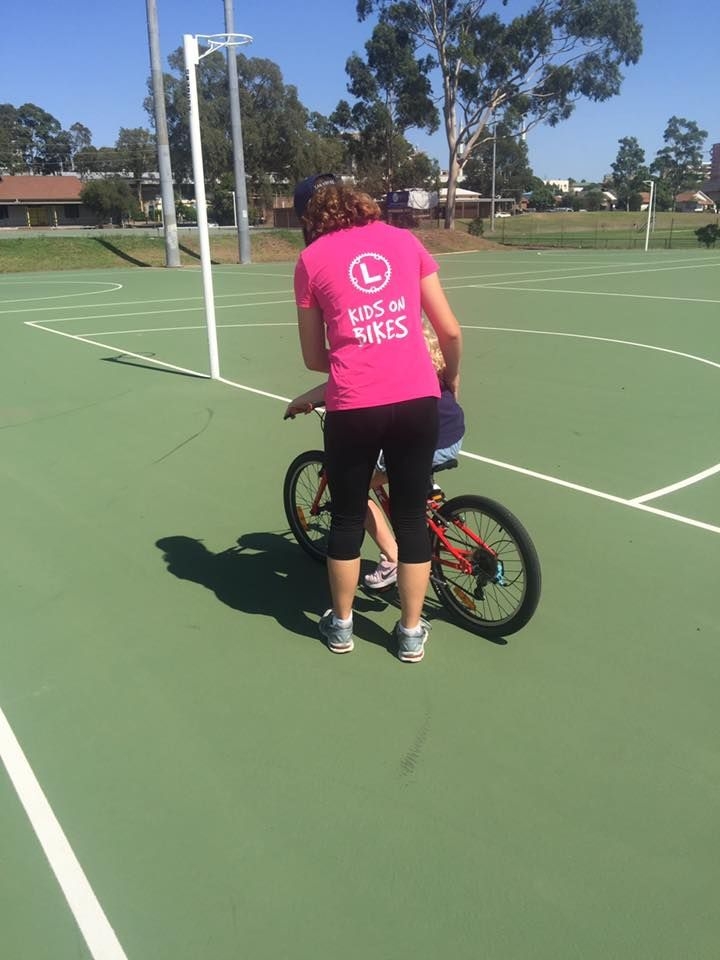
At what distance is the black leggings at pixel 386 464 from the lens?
9.98 feet

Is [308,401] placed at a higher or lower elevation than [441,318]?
lower

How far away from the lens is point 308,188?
10.2 ft

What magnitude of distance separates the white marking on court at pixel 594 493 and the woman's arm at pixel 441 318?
7.79ft

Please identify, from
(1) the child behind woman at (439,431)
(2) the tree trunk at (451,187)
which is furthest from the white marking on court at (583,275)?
(2) the tree trunk at (451,187)

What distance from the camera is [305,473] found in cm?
446

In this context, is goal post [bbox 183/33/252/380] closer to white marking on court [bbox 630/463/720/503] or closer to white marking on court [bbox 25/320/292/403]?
white marking on court [bbox 25/320/292/403]

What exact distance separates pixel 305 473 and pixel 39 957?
2731 mm

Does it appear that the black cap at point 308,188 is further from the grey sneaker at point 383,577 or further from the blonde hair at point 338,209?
the grey sneaker at point 383,577

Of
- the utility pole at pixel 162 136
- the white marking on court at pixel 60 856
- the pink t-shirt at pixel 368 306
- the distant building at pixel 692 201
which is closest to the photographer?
the white marking on court at pixel 60 856

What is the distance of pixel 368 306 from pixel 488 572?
1.33m

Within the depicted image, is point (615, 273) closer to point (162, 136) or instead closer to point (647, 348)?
point (647, 348)

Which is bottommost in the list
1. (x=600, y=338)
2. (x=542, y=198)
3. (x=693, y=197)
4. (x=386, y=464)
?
(x=600, y=338)

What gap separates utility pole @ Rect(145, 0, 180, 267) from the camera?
26.5 metres

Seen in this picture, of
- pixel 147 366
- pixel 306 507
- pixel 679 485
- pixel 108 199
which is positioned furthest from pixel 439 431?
pixel 108 199
